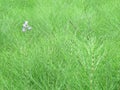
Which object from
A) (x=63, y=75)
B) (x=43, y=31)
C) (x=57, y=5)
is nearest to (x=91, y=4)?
(x=57, y=5)

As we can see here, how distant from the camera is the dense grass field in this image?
174 cm

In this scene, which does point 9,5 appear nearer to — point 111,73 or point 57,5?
point 57,5

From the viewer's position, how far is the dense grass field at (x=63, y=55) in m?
1.74

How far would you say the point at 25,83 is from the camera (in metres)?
1.85

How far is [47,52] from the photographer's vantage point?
6.86 ft

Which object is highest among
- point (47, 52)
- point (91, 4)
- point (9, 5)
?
point (47, 52)

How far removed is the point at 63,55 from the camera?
6.81 feet

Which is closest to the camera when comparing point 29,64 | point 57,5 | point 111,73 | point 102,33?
point 111,73

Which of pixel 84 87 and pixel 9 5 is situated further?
pixel 9 5

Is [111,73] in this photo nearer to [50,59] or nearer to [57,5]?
[50,59]

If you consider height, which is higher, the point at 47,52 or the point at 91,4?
the point at 47,52

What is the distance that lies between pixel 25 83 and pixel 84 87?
37 centimetres

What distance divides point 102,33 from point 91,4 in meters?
1.00

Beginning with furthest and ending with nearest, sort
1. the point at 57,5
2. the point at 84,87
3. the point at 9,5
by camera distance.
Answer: the point at 9,5 → the point at 57,5 → the point at 84,87
